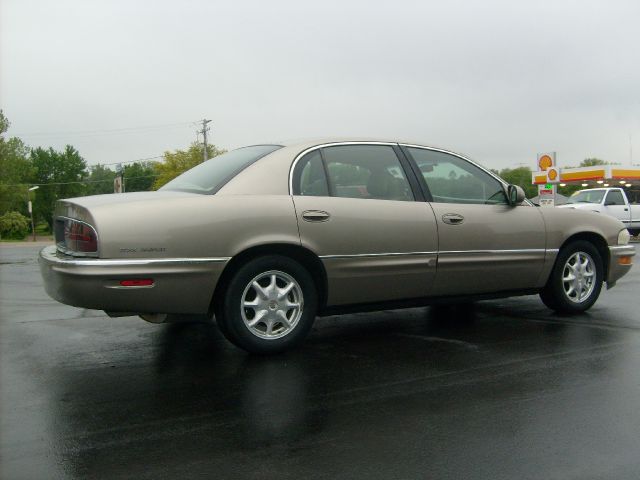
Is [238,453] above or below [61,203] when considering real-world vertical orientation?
below

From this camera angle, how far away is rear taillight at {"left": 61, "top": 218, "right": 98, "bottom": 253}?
4.23m

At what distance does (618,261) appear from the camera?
21.4 feet

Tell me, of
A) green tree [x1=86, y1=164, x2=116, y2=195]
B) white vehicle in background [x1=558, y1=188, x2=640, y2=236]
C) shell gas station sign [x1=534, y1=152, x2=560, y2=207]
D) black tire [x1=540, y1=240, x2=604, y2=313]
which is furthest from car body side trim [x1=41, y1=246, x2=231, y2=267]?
green tree [x1=86, y1=164, x2=116, y2=195]

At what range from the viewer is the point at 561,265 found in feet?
20.4

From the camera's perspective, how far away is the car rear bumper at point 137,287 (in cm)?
416

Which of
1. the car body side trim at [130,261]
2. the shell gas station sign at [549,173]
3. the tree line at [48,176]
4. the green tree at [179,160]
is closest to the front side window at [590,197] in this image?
the shell gas station sign at [549,173]

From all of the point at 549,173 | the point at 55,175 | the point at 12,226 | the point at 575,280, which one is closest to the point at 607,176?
the point at 549,173

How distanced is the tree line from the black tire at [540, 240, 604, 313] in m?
47.5

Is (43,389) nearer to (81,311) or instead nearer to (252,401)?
(252,401)

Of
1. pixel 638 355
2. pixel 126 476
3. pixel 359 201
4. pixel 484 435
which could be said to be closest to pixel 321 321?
pixel 359 201

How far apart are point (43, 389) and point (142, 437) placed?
115cm

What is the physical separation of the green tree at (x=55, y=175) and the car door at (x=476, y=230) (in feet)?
297

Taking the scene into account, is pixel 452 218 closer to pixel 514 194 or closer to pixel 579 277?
pixel 514 194

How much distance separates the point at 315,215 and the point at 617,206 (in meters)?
21.7
